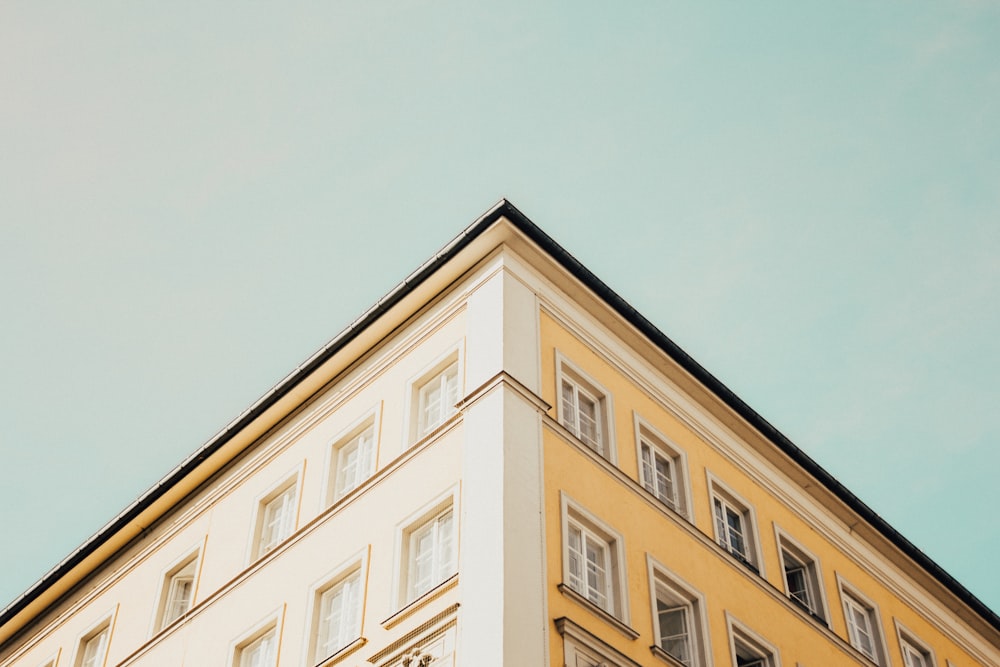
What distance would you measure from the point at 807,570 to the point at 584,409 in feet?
25.1

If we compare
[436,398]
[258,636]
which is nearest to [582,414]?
[436,398]

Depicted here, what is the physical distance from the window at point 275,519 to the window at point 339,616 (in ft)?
9.19

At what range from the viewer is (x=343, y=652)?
68.5 feet

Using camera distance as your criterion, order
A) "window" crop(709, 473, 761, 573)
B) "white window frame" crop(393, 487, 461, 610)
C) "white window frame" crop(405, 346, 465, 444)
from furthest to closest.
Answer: "window" crop(709, 473, 761, 573) → "white window frame" crop(405, 346, 465, 444) → "white window frame" crop(393, 487, 461, 610)

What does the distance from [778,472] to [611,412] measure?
672 cm

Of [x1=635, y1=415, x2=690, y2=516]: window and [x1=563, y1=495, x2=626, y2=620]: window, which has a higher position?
[x1=635, y1=415, x2=690, y2=516]: window

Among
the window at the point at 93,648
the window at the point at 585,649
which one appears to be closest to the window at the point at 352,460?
the window at the point at 585,649

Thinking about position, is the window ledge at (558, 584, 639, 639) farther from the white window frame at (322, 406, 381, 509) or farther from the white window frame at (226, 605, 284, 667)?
the white window frame at (226, 605, 284, 667)

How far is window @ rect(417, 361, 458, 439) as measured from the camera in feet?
77.2

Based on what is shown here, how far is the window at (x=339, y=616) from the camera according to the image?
70.7ft

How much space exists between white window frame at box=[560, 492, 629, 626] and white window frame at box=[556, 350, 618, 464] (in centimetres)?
169

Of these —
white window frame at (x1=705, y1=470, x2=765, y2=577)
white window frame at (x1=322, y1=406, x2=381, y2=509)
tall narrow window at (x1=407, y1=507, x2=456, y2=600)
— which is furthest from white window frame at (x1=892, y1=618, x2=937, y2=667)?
white window frame at (x1=322, y1=406, x2=381, y2=509)

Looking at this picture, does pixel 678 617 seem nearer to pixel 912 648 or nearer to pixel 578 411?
pixel 578 411

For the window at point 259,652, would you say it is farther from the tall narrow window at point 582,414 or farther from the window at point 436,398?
the tall narrow window at point 582,414
